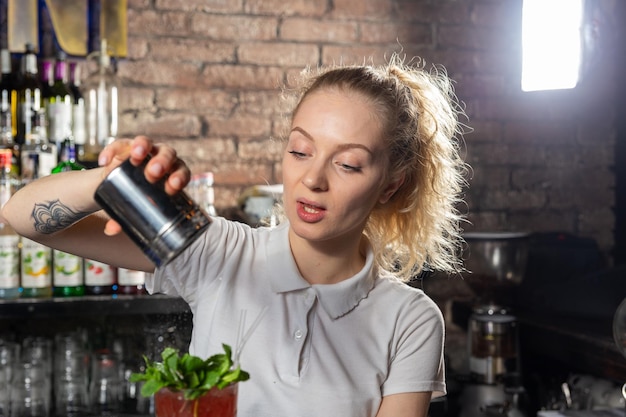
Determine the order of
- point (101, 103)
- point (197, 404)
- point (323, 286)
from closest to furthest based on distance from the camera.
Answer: point (197, 404) → point (323, 286) → point (101, 103)

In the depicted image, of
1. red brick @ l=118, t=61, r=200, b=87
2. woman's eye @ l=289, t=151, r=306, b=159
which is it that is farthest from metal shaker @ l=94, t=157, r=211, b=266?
red brick @ l=118, t=61, r=200, b=87

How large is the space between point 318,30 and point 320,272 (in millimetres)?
1849

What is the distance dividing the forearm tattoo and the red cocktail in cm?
39

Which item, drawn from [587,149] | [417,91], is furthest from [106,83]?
[587,149]

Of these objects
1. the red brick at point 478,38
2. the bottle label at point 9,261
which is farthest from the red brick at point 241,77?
the bottle label at point 9,261

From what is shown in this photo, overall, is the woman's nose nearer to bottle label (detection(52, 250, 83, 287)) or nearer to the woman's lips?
the woman's lips

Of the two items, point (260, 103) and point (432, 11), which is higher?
point (432, 11)

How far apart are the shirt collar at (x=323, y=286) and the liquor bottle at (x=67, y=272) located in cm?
126

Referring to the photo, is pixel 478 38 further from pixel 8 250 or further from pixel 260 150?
pixel 8 250

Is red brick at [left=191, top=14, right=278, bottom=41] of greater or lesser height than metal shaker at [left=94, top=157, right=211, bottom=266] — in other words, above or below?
above

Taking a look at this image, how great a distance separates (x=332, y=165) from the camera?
1303 millimetres

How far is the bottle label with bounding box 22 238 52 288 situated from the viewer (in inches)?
97.9

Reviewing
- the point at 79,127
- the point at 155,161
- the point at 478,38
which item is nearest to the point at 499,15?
the point at 478,38

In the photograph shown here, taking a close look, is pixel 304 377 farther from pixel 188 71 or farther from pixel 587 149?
pixel 587 149
